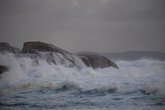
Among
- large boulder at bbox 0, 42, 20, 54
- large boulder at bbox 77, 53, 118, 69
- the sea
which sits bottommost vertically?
the sea

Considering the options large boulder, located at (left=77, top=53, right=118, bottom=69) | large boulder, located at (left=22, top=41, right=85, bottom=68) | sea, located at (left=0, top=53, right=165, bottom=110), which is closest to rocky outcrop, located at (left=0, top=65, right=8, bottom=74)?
sea, located at (left=0, top=53, right=165, bottom=110)

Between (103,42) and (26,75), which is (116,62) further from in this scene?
(26,75)

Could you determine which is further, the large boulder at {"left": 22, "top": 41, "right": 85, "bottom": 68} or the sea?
the large boulder at {"left": 22, "top": 41, "right": 85, "bottom": 68}

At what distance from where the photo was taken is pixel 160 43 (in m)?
4.12

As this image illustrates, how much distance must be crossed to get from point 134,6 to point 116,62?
732 mm

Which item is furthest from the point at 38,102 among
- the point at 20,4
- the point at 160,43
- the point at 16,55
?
the point at 160,43

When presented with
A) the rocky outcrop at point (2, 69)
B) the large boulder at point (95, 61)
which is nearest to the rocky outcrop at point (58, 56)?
the large boulder at point (95, 61)

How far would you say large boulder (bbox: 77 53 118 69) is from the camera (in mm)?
4082

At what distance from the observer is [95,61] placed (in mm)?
4117

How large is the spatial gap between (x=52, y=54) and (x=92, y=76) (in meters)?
0.57

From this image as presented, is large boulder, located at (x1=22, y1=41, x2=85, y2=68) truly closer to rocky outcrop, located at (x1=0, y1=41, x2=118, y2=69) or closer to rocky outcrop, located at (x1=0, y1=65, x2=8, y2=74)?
rocky outcrop, located at (x1=0, y1=41, x2=118, y2=69)

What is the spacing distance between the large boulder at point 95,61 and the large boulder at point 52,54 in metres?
0.06

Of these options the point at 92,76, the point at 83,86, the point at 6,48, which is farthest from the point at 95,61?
the point at 6,48

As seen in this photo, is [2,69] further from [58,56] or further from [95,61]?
[95,61]
